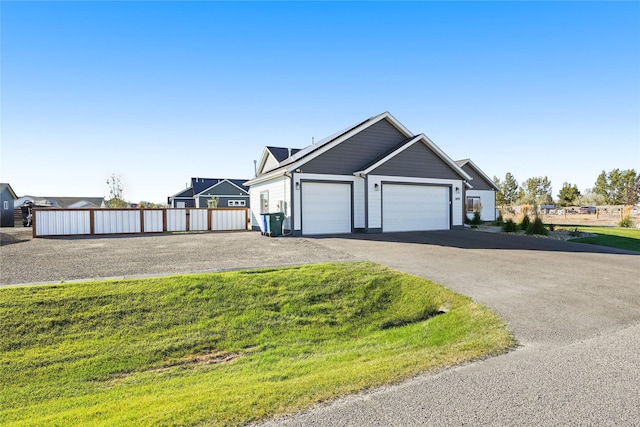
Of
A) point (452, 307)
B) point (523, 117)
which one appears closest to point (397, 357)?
point (452, 307)

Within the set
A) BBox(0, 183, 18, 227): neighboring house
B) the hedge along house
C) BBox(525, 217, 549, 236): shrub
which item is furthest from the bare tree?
BBox(525, 217, 549, 236): shrub

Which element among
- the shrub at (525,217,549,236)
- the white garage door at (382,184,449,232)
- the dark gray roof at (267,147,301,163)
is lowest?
the shrub at (525,217,549,236)

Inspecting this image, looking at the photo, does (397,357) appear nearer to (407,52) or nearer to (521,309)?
(521,309)

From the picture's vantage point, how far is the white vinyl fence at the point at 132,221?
53.2 feet

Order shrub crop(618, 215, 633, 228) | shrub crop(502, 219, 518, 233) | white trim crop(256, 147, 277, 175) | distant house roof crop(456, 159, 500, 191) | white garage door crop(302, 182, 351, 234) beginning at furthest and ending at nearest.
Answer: distant house roof crop(456, 159, 500, 191) → white trim crop(256, 147, 277, 175) → shrub crop(618, 215, 633, 228) → shrub crop(502, 219, 518, 233) → white garage door crop(302, 182, 351, 234)

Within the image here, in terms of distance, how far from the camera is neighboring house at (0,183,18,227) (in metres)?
32.5

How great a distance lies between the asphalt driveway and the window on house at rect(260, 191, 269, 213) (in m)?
5.78

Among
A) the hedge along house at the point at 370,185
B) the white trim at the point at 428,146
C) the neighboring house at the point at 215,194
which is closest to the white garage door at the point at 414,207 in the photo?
the hedge along house at the point at 370,185

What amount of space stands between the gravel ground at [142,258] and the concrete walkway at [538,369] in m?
3.76

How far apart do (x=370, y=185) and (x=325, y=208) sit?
2.54m

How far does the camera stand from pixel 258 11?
12445mm

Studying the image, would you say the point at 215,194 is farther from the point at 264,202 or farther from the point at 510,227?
the point at 510,227

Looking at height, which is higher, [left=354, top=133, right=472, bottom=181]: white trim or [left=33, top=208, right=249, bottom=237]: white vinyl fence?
[left=354, top=133, right=472, bottom=181]: white trim

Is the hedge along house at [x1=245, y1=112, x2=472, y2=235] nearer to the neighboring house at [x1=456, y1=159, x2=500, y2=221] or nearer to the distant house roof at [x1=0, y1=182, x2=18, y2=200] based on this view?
the neighboring house at [x1=456, y1=159, x2=500, y2=221]
